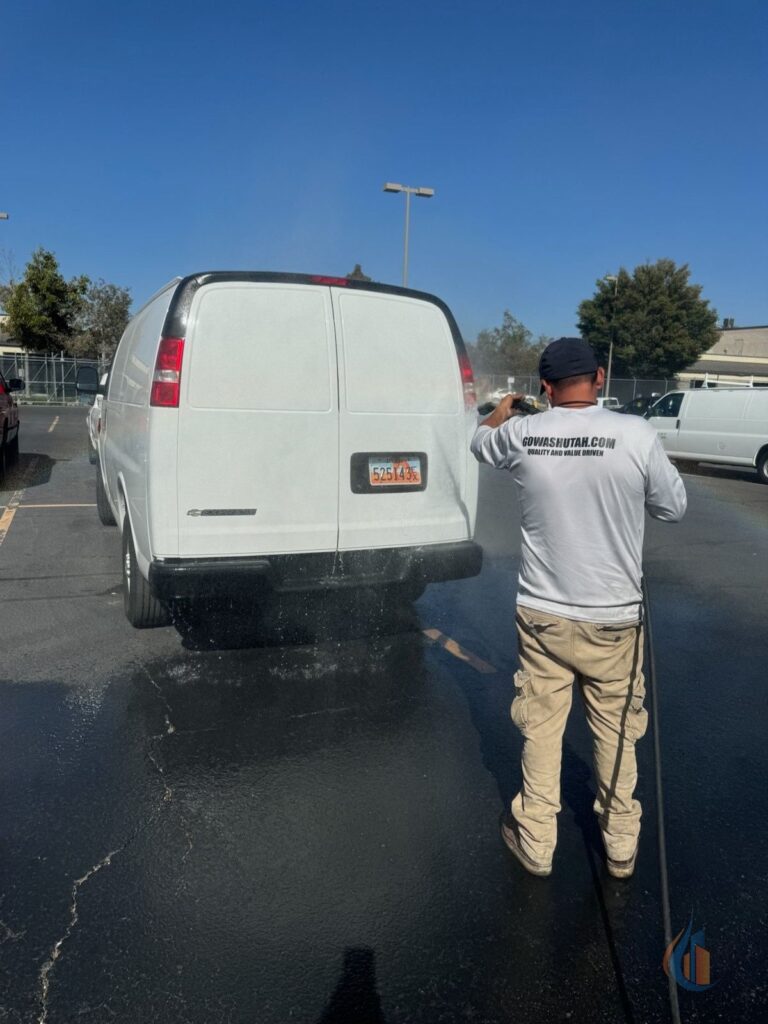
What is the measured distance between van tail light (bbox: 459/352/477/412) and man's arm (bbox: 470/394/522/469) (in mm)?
1605

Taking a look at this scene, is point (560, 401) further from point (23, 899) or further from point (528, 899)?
point (23, 899)

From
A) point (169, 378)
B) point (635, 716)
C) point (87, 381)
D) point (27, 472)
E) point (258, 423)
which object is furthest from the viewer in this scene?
point (27, 472)

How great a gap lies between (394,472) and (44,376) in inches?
1258

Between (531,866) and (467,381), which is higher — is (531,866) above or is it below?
below

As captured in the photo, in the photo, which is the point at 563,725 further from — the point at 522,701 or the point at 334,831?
the point at 334,831

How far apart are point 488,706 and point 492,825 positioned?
3.58 ft

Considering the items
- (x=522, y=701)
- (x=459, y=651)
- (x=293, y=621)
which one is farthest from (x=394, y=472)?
(x=522, y=701)

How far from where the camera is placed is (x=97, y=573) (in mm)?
6492

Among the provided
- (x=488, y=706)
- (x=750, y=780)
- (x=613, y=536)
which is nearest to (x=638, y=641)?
(x=613, y=536)

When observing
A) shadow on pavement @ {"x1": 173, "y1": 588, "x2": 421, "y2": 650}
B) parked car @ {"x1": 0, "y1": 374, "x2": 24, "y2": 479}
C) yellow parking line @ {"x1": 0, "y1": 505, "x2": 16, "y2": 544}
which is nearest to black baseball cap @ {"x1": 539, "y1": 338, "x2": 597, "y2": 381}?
shadow on pavement @ {"x1": 173, "y1": 588, "x2": 421, "y2": 650}

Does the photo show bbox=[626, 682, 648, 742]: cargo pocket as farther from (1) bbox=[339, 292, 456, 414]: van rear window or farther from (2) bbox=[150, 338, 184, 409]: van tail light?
(2) bbox=[150, 338, 184, 409]: van tail light

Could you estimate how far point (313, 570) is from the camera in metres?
4.29

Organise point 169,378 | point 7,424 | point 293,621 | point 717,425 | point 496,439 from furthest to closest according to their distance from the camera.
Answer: point 717,425 < point 7,424 < point 293,621 < point 169,378 < point 496,439

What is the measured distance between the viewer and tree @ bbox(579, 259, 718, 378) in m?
45.0
